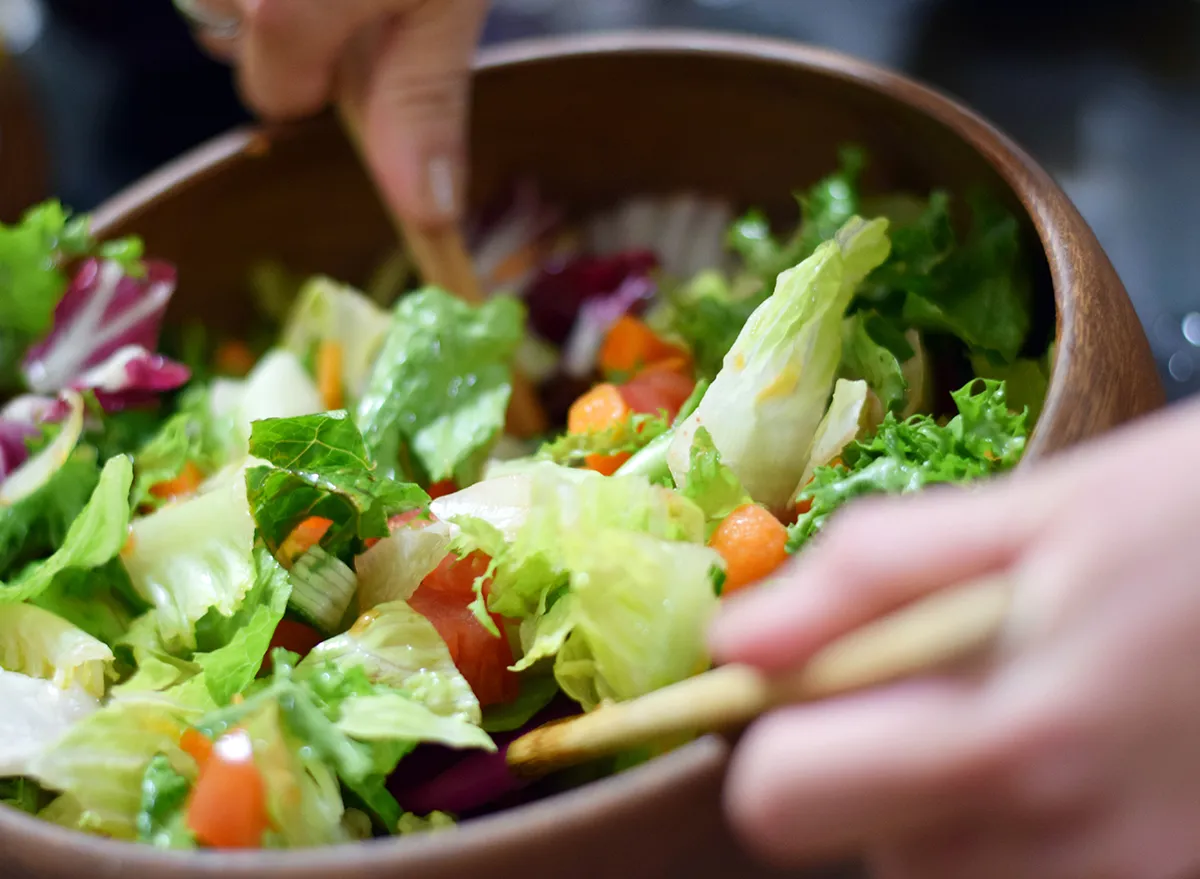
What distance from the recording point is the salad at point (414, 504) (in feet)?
2.51

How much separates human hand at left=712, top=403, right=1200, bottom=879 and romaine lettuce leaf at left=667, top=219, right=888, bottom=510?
1.27 ft

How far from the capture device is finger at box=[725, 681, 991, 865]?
451 millimetres

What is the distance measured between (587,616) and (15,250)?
911 mm

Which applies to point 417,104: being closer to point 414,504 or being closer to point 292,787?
point 414,504

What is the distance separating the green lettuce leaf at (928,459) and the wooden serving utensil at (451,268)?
499 millimetres

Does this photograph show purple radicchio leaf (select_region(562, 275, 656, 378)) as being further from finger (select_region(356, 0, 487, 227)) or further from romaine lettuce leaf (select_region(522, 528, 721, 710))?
romaine lettuce leaf (select_region(522, 528, 721, 710))

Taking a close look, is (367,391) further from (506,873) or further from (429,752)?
(506,873)

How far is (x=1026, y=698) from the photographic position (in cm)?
44

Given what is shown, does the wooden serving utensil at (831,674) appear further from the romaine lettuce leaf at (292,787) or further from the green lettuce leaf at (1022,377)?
the green lettuce leaf at (1022,377)

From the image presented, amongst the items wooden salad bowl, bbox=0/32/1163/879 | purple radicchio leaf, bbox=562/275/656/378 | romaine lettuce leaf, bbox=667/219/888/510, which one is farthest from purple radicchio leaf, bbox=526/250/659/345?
romaine lettuce leaf, bbox=667/219/888/510

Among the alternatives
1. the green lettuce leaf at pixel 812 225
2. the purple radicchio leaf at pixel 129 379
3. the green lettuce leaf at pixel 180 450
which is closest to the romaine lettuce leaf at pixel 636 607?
the green lettuce leaf at pixel 812 225

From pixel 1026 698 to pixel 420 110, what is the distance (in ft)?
3.32

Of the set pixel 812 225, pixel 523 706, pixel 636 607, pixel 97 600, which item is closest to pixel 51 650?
pixel 97 600

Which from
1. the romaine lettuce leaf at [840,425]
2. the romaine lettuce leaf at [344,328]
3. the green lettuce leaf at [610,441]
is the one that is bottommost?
the romaine lettuce leaf at [344,328]
